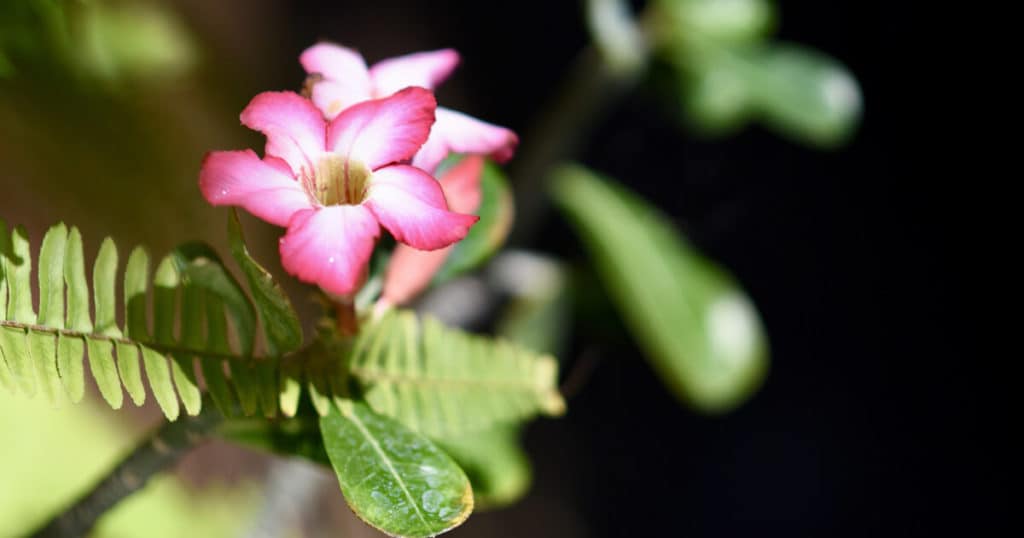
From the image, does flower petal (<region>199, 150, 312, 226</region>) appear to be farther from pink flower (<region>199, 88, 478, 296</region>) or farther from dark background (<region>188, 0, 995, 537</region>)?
dark background (<region>188, 0, 995, 537</region>)

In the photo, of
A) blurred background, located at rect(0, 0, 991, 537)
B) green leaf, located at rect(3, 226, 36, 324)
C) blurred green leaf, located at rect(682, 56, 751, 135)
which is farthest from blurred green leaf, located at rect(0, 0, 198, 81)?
blurred green leaf, located at rect(682, 56, 751, 135)

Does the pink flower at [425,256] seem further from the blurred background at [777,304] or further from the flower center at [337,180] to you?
the blurred background at [777,304]

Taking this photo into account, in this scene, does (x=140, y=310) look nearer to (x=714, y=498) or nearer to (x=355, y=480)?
(x=355, y=480)

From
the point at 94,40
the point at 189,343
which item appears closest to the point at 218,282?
the point at 189,343

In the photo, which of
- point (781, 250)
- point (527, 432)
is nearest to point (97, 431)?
point (527, 432)

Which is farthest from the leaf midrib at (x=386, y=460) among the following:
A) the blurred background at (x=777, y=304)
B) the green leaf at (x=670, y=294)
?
the blurred background at (x=777, y=304)

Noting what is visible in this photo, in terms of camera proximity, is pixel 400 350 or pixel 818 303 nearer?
pixel 400 350

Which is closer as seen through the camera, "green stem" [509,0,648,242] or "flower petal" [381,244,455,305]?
"flower petal" [381,244,455,305]

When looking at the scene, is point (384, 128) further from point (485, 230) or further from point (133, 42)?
point (133, 42)
